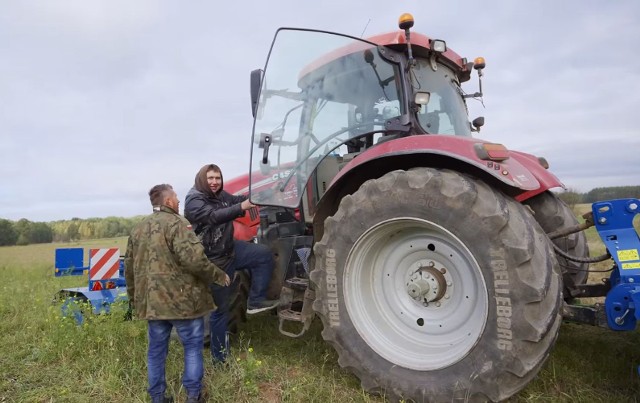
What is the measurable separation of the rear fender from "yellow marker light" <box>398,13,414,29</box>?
94 centimetres

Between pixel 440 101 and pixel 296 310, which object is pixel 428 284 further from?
pixel 440 101

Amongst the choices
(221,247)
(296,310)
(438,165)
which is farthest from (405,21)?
(296,310)

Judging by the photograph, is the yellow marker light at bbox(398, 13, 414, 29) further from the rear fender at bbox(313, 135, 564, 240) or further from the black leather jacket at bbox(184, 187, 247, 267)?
the black leather jacket at bbox(184, 187, 247, 267)

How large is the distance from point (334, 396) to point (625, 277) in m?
1.80

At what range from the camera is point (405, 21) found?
11.0 ft

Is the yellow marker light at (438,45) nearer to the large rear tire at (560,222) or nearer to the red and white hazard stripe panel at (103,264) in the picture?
the large rear tire at (560,222)

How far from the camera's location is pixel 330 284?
3027 millimetres

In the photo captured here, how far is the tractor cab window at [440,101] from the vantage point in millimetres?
3680

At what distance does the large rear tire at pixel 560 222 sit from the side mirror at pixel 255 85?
7.73 feet

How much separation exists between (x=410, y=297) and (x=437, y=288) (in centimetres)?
23

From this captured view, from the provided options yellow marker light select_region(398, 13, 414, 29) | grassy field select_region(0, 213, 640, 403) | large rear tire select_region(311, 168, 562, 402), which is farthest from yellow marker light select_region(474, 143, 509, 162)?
grassy field select_region(0, 213, 640, 403)

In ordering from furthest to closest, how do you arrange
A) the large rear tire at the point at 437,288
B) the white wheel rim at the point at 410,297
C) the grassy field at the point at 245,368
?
1. the grassy field at the point at 245,368
2. the white wheel rim at the point at 410,297
3. the large rear tire at the point at 437,288

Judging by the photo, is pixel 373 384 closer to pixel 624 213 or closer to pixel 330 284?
pixel 330 284

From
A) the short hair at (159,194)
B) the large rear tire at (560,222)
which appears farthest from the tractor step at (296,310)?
the large rear tire at (560,222)
